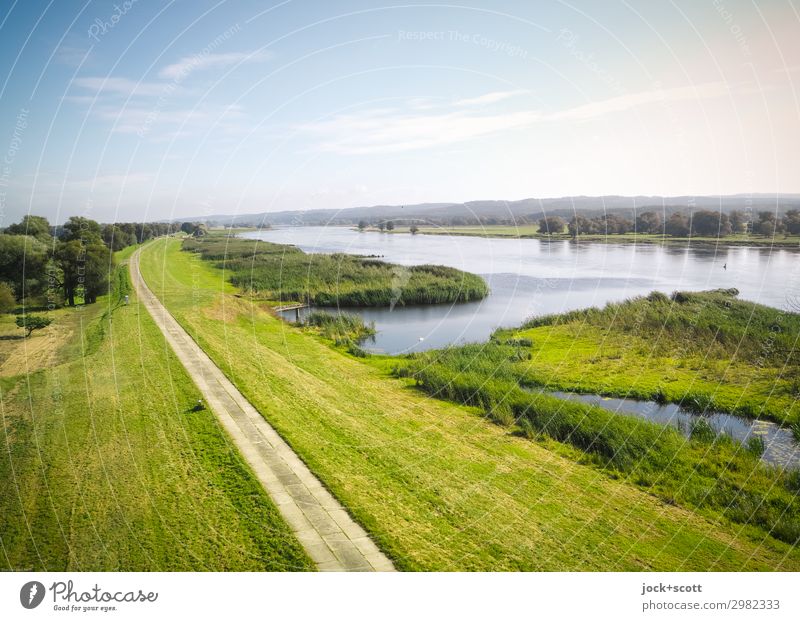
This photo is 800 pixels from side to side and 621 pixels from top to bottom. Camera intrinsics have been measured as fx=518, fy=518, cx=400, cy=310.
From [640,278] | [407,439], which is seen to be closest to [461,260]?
[640,278]

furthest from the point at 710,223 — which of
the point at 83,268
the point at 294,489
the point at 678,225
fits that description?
the point at 294,489

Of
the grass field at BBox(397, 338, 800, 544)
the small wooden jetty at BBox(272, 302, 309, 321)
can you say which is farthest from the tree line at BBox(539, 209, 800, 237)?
the small wooden jetty at BBox(272, 302, 309, 321)

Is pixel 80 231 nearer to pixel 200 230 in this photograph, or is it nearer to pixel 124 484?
pixel 124 484

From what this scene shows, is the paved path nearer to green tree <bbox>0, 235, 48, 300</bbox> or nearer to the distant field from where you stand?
green tree <bbox>0, 235, 48, 300</bbox>

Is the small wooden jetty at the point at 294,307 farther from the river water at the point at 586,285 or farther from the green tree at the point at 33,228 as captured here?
the green tree at the point at 33,228

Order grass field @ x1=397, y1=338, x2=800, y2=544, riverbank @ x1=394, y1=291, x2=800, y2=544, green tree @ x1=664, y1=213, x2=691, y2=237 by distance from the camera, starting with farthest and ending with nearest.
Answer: green tree @ x1=664, y1=213, x2=691, y2=237 → riverbank @ x1=394, y1=291, x2=800, y2=544 → grass field @ x1=397, y1=338, x2=800, y2=544

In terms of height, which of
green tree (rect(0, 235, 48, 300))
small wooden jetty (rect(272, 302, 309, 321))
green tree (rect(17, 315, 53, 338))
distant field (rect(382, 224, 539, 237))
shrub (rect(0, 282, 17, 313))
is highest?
distant field (rect(382, 224, 539, 237))
